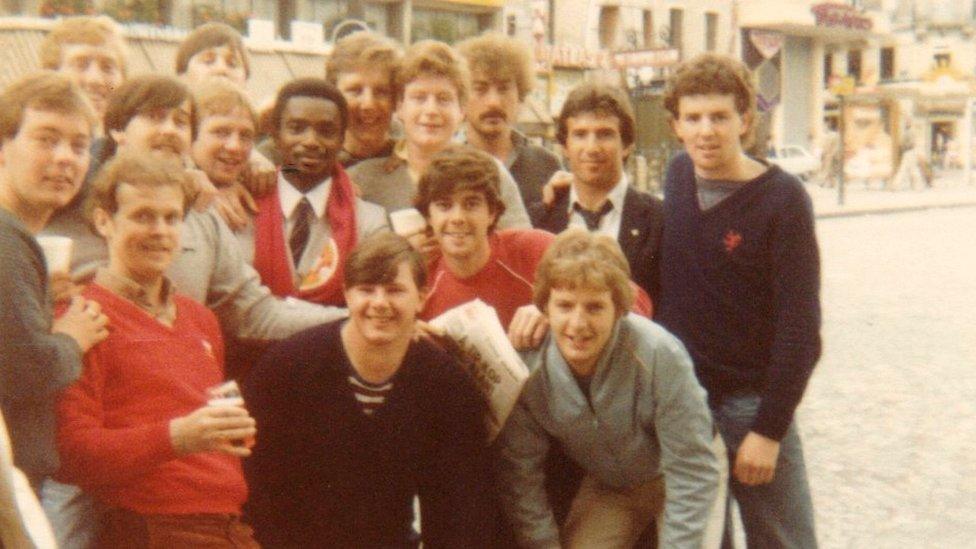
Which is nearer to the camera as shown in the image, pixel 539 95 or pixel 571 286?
pixel 571 286

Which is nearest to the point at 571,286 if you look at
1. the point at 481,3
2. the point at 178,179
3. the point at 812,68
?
the point at 178,179

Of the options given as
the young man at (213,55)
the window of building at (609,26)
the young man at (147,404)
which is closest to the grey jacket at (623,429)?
the young man at (147,404)

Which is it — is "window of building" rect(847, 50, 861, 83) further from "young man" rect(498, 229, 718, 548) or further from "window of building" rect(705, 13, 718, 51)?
"young man" rect(498, 229, 718, 548)

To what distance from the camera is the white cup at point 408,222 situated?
4129 mm

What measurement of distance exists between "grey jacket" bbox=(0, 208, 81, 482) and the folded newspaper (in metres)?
1.17

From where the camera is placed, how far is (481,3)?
102 ft

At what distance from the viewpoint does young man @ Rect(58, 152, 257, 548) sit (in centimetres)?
333

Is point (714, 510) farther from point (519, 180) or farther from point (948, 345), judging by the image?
point (948, 345)

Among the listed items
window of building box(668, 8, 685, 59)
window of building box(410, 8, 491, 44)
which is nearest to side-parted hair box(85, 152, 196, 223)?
window of building box(410, 8, 491, 44)

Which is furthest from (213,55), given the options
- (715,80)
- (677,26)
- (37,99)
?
(677,26)

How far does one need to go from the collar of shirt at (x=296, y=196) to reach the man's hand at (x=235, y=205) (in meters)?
0.10

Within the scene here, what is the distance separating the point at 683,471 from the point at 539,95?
28659mm

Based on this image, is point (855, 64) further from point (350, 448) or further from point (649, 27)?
point (350, 448)

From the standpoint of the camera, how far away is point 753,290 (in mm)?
3941
